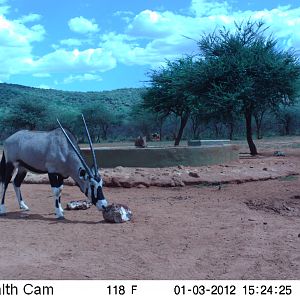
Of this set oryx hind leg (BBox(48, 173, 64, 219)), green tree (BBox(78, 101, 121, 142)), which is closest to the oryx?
oryx hind leg (BBox(48, 173, 64, 219))

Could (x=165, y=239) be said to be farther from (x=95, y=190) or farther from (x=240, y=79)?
(x=240, y=79)

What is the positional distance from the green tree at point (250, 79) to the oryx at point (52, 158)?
1266 centimetres

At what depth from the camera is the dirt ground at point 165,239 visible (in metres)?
5.83

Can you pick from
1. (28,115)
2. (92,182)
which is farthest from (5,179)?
(28,115)

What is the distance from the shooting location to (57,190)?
9.42 meters

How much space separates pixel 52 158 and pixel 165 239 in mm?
3032

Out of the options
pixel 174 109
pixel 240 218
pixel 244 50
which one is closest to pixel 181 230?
pixel 240 218

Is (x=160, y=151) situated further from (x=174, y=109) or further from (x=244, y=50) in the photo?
(x=174, y=109)

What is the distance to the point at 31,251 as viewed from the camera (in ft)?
22.5

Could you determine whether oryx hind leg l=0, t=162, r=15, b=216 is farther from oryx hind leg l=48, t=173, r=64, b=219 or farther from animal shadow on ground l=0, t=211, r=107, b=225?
oryx hind leg l=48, t=173, r=64, b=219

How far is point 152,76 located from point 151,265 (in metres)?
24.8

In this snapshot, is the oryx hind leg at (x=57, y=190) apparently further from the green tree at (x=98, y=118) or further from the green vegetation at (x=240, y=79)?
the green tree at (x=98, y=118)

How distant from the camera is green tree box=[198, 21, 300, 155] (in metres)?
21.9
